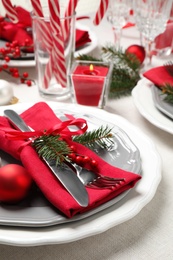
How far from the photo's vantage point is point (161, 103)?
76cm

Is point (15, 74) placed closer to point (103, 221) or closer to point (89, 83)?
point (89, 83)

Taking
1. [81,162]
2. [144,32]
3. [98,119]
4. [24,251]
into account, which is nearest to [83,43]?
[144,32]

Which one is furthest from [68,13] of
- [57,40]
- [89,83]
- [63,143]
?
[63,143]

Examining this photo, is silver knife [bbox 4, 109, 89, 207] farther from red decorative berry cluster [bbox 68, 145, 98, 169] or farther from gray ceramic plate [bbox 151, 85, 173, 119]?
gray ceramic plate [bbox 151, 85, 173, 119]

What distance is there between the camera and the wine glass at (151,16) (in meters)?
0.91

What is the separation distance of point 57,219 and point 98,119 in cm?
26

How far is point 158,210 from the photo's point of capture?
570 millimetres

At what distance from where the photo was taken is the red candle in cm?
79

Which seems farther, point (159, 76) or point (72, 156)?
point (159, 76)

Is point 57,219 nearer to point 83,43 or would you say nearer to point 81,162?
point 81,162

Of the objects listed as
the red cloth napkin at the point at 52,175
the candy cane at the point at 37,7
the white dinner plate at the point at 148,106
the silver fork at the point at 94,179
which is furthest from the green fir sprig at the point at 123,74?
the silver fork at the point at 94,179

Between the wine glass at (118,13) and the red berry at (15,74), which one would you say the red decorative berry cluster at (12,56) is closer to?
the red berry at (15,74)

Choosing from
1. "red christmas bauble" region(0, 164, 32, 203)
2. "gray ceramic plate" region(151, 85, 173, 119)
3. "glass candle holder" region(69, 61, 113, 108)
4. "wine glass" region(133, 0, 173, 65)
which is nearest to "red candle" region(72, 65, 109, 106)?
"glass candle holder" region(69, 61, 113, 108)

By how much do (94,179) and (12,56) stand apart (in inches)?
20.3
